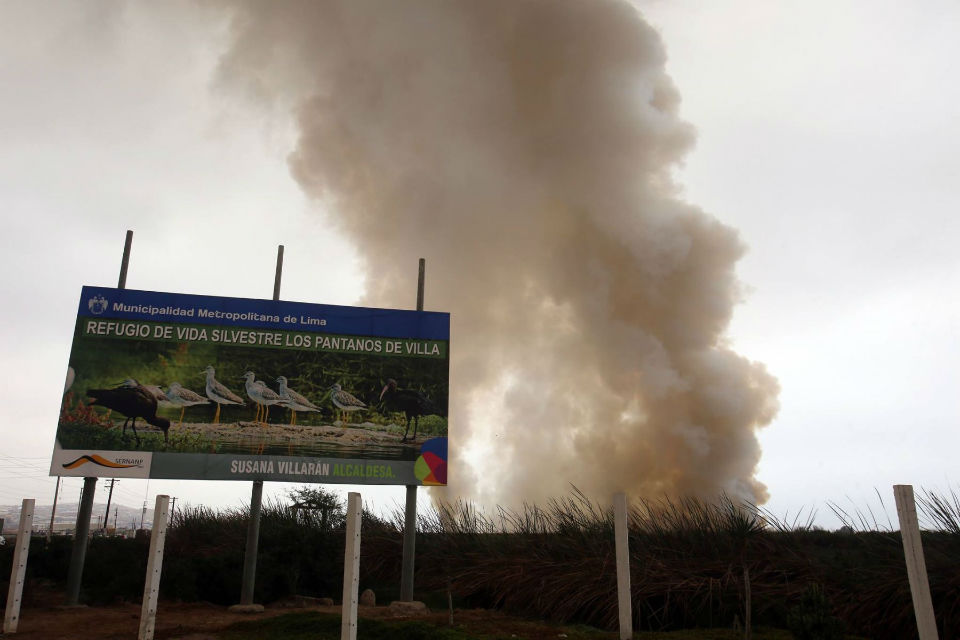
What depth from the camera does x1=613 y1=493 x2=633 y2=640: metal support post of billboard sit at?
7430mm

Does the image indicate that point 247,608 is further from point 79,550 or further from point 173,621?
point 79,550

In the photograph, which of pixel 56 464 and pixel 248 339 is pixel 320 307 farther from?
pixel 56 464

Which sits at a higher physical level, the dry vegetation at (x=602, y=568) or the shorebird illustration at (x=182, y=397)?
the shorebird illustration at (x=182, y=397)

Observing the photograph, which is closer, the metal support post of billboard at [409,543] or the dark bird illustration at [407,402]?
the metal support post of billboard at [409,543]

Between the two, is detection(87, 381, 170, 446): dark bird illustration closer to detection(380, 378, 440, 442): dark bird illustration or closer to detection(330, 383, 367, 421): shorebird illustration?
detection(330, 383, 367, 421): shorebird illustration

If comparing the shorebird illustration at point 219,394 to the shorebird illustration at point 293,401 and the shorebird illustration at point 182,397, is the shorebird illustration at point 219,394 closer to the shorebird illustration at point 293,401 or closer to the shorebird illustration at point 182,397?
the shorebird illustration at point 182,397

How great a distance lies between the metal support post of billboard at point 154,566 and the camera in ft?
26.4

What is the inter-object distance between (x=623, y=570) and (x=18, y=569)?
7.88 metres

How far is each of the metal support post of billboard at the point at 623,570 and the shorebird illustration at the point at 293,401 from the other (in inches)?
236

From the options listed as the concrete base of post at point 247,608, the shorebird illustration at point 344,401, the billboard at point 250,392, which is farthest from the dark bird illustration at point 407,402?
the concrete base of post at point 247,608

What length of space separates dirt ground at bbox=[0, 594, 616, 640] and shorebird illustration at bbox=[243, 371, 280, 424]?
10.6 feet

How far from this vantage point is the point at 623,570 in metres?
7.51

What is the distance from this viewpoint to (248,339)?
11898 millimetres

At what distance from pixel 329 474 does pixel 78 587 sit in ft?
15.4
